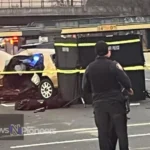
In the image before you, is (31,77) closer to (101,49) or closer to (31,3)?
(101,49)

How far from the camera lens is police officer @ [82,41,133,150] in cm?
677

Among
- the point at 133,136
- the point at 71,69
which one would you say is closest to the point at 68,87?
the point at 71,69

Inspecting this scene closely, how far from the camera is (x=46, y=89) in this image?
14438mm

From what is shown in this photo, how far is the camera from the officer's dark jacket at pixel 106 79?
267 inches

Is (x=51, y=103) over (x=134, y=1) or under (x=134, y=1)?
under

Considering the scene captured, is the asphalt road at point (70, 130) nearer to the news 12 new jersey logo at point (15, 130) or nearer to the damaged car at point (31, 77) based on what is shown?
the news 12 new jersey logo at point (15, 130)

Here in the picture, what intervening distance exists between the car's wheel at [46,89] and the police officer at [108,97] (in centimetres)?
751

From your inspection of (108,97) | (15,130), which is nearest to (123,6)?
(15,130)

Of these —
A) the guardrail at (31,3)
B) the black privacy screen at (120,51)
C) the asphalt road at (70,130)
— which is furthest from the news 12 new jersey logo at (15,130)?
the guardrail at (31,3)

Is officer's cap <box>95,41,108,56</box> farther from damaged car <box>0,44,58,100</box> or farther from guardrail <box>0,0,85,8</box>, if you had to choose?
guardrail <box>0,0,85,8</box>

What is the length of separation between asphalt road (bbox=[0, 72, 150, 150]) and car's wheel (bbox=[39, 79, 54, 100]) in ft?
3.79

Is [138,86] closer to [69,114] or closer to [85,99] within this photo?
[85,99]

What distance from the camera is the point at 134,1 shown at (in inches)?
2498

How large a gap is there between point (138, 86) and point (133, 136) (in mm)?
4501
